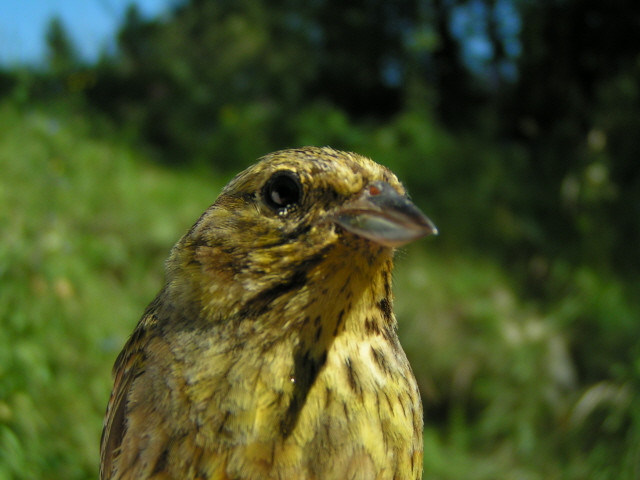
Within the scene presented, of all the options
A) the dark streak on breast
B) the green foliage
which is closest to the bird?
the dark streak on breast

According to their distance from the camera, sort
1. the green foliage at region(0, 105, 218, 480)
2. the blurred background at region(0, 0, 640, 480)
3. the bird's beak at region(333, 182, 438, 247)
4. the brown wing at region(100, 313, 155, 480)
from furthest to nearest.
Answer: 1. the blurred background at region(0, 0, 640, 480)
2. the green foliage at region(0, 105, 218, 480)
3. the brown wing at region(100, 313, 155, 480)
4. the bird's beak at region(333, 182, 438, 247)

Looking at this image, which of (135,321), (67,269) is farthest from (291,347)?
(67,269)

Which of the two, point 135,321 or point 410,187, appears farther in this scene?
point 410,187

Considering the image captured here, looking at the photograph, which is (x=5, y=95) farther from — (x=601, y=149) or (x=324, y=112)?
(x=601, y=149)

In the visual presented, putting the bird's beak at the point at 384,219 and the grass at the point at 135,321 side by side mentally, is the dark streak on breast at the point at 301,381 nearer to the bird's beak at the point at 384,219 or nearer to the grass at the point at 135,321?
the bird's beak at the point at 384,219

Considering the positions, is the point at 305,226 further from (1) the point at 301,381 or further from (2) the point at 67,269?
(2) the point at 67,269

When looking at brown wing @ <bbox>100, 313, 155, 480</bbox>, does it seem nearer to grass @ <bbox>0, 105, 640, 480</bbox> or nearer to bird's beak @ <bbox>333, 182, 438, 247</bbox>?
bird's beak @ <bbox>333, 182, 438, 247</bbox>

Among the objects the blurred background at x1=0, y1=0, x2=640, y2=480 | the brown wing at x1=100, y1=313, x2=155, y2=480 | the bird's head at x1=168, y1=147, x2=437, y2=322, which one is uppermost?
the blurred background at x1=0, y1=0, x2=640, y2=480

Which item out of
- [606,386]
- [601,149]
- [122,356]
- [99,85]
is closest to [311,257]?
[122,356]
